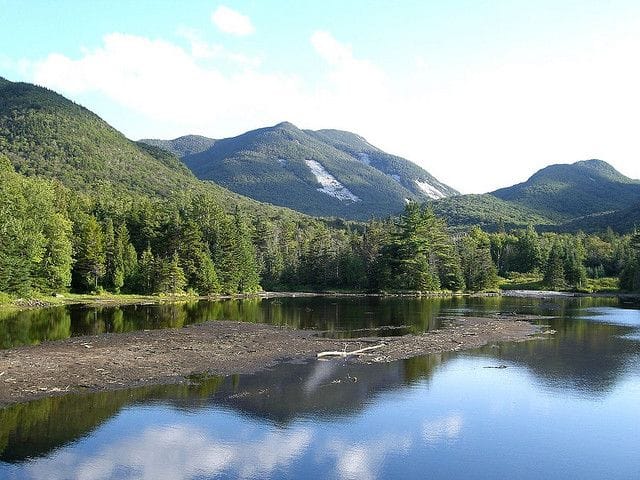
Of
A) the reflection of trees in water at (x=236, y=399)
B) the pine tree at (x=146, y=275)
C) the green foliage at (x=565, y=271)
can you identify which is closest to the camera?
the reflection of trees in water at (x=236, y=399)

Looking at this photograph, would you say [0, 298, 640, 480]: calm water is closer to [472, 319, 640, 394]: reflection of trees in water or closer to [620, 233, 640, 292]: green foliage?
[472, 319, 640, 394]: reflection of trees in water

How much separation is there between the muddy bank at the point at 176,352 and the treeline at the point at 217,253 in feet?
103

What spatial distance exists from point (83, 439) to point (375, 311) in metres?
59.5

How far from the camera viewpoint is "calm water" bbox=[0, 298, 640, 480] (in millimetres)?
21875

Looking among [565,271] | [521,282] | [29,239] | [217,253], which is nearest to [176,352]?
[29,239]

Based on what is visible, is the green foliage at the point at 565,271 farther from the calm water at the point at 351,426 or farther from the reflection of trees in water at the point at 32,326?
the reflection of trees in water at the point at 32,326

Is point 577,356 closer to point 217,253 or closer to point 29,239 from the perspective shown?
point 29,239

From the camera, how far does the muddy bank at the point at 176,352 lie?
32688 millimetres

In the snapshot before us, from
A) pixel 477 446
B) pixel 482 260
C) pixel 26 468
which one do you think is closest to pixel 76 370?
pixel 26 468

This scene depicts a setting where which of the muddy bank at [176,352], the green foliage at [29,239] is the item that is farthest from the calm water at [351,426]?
the green foliage at [29,239]

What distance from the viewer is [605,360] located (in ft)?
144

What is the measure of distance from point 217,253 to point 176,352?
6899 cm

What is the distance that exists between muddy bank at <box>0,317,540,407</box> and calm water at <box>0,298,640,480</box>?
207 cm

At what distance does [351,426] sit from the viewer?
26.9m
